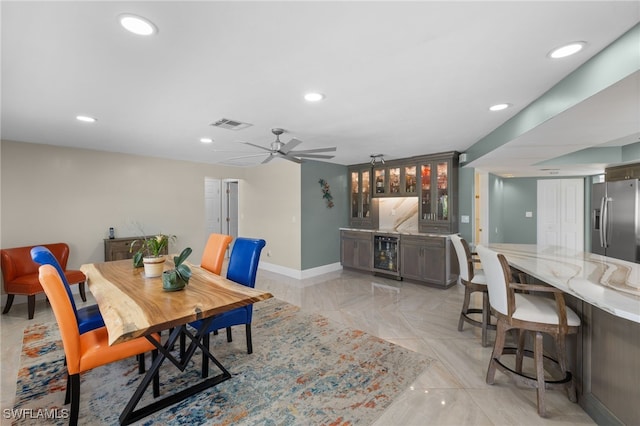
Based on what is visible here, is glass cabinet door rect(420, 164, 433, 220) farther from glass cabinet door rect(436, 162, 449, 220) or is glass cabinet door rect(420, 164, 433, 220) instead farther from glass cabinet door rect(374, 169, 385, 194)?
glass cabinet door rect(374, 169, 385, 194)

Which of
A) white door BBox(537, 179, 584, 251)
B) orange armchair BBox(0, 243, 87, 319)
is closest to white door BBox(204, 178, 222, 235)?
orange armchair BBox(0, 243, 87, 319)

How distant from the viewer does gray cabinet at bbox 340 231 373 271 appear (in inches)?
224

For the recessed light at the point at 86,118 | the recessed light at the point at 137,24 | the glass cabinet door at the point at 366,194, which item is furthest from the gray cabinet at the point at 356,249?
the recessed light at the point at 137,24

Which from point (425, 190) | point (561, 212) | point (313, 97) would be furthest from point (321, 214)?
point (561, 212)

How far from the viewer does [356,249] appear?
19.3 feet

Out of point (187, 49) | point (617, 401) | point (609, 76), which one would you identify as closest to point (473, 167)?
point (609, 76)

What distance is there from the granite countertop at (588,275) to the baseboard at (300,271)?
3.46 m

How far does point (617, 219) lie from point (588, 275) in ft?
11.6

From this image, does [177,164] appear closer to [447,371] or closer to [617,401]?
[447,371]

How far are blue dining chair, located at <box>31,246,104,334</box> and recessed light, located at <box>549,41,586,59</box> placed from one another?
361 centimetres

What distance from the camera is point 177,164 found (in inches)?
221

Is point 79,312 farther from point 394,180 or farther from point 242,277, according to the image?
point 394,180

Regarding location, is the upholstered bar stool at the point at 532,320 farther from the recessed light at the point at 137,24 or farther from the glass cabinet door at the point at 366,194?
the glass cabinet door at the point at 366,194

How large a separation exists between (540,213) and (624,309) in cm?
617
